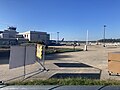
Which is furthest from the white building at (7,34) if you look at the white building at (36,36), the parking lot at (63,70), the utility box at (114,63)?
the utility box at (114,63)

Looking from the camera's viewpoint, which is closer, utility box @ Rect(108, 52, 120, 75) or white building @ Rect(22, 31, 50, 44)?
utility box @ Rect(108, 52, 120, 75)

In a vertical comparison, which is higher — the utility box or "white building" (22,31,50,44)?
"white building" (22,31,50,44)

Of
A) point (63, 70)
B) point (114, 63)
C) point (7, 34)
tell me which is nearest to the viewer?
point (114, 63)

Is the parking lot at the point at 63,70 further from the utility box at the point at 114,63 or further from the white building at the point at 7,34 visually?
the white building at the point at 7,34

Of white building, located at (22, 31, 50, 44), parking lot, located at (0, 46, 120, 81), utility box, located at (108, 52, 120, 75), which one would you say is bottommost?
parking lot, located at (0, 46, 120, 81)

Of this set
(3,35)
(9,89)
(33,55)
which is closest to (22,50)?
(33,55)

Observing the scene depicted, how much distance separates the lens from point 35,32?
98438 millimetres

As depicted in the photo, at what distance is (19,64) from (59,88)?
502cm

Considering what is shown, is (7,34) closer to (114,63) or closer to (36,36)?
(36,36)

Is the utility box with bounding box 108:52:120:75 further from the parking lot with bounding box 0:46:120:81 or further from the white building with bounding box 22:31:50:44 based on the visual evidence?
the white building with bounding box 22:31:50:44

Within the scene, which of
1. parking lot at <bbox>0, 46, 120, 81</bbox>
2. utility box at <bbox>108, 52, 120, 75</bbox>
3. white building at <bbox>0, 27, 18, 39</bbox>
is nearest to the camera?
parking lot at <bbox>0, 46, 120, 81</bbox>

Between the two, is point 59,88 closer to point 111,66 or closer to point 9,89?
point 9,89

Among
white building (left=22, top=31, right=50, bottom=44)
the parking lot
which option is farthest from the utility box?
white building (left=22, top=31, right=50, bottom=44)

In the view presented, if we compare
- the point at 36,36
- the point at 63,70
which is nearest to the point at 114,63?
the point at 63,70
